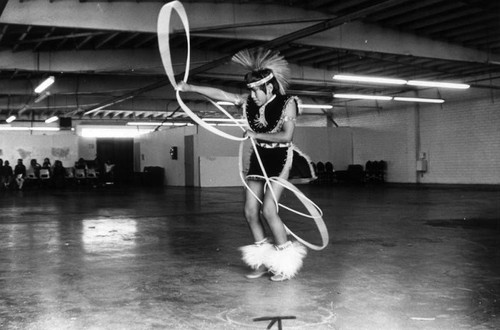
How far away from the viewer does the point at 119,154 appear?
3092 centimetres

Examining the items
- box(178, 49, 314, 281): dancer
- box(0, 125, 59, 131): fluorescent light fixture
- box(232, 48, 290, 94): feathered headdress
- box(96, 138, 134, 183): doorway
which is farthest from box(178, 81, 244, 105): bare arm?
box(96, 138, 134, 183): doorway

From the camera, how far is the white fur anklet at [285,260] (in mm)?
3785

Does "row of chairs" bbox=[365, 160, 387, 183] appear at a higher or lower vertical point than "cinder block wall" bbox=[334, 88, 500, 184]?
lower

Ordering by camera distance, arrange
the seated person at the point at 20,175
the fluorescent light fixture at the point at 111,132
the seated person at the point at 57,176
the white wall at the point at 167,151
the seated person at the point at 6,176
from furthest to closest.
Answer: the fluorescent light fixture at the point at 111,132, the white wall at the point at 167,151, the seated person at the point at 57,176, the seated person at the point at 6,176, the seated person at the point at 20,175

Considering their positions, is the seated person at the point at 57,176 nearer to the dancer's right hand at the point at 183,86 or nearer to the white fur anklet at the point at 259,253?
the white fur anklet at the point at 259,253

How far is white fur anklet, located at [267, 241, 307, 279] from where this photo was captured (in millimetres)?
3785

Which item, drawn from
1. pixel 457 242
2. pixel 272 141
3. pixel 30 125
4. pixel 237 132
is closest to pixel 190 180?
pixel 237 132

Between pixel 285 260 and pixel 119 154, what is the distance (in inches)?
1112

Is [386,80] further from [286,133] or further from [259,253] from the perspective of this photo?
[259,253]

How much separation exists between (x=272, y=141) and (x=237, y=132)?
19742 millimetres

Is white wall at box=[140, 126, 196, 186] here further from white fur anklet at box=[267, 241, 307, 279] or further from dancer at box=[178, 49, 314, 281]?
white fur anklet at box=[267, 241, 307, 279]

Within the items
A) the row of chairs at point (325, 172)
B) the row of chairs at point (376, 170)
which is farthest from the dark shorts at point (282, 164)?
the row of chairs at point (376, 170)

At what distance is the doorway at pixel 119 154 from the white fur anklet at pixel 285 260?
88.5 feet

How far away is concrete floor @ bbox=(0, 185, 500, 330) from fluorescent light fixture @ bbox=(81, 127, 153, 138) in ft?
70.5
